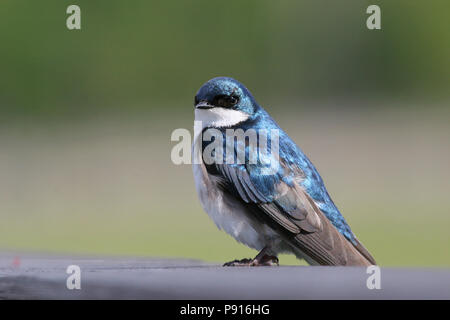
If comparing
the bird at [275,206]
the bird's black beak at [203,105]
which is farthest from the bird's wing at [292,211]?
the bird's black beak at [203,105]

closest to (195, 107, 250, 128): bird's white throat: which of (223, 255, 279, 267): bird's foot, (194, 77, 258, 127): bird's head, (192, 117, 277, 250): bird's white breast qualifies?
(194, 77, 258, 127): bird's head

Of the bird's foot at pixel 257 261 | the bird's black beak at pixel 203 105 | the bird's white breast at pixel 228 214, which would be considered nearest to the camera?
the bird's foot at pixel 257 261

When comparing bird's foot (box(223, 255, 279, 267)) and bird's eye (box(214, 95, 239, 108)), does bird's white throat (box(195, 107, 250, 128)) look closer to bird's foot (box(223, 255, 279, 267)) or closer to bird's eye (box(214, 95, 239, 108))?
bird's eye (box(214, 95, 239, 108))

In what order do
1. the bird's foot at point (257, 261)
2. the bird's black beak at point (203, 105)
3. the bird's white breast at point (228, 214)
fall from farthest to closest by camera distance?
1. the bird's black beak at point (203, 105)
2. the bird's white breast at point (228, 214)
3. the bird's foot at point (257, 261)

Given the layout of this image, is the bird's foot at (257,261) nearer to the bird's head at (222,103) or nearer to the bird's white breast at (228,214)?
the bird's white breast at (228,214)

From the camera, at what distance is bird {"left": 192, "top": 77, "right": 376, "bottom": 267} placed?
244 centimetres

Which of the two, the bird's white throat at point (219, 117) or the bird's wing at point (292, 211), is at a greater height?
the bird's white throat at point (219, 117)

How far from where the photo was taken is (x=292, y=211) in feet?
8.05

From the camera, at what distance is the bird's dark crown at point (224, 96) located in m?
2.78

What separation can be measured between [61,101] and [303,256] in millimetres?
9451

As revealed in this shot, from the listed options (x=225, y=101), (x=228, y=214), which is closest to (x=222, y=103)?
(x=225, y=101)

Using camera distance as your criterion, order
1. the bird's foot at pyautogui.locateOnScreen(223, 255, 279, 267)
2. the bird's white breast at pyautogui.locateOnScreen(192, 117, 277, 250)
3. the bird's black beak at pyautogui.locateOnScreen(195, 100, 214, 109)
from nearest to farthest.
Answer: the bird's foot at pyautogui.locateOnScreen(223, 255, 279, 267) → the bird's white breast at pyautogui.locateOnScreen(192, 117, 277, 250) → the bird's black beak at pyautogui.locateOnScreen(195, 100, 214, 109)

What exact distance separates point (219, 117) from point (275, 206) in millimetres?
486

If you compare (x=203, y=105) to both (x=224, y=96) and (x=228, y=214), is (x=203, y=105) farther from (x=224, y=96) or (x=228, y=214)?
(x=228, y=214)
